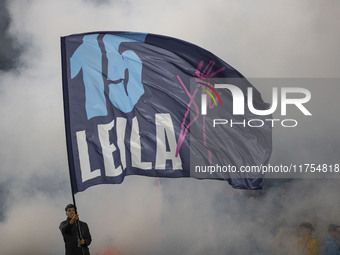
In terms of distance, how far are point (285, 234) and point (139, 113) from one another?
140 inches

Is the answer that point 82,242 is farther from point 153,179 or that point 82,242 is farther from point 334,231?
point 334,231

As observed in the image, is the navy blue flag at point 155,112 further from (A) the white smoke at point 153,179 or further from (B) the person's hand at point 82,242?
(A) the white smoke at point 153,179

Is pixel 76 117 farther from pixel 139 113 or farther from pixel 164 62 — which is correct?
pixel 164 62

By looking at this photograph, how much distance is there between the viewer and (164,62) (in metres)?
5.03

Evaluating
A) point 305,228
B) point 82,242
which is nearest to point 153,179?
point 305,228

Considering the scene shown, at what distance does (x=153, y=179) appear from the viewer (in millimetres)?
7691

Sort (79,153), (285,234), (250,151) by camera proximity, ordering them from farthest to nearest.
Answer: (285,234) → (250,151) → (79,153)

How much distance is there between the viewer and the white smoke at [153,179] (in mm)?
7453

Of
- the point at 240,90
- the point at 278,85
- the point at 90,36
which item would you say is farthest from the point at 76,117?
the point at 278,85

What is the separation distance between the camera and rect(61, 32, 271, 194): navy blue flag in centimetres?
471

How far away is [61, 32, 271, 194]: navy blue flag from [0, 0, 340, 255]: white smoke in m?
2.75

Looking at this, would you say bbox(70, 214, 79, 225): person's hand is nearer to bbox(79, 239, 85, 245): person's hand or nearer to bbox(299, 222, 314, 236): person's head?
bbox(79, 239, 85, 245): person's hand

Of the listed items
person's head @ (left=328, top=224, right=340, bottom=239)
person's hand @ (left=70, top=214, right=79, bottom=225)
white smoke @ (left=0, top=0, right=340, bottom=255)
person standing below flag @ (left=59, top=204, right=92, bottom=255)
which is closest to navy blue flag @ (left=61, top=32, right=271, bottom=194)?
person's hand @ (left=70, top=214, right=79, bottom=225)

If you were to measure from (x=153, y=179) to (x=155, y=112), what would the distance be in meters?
2.90
